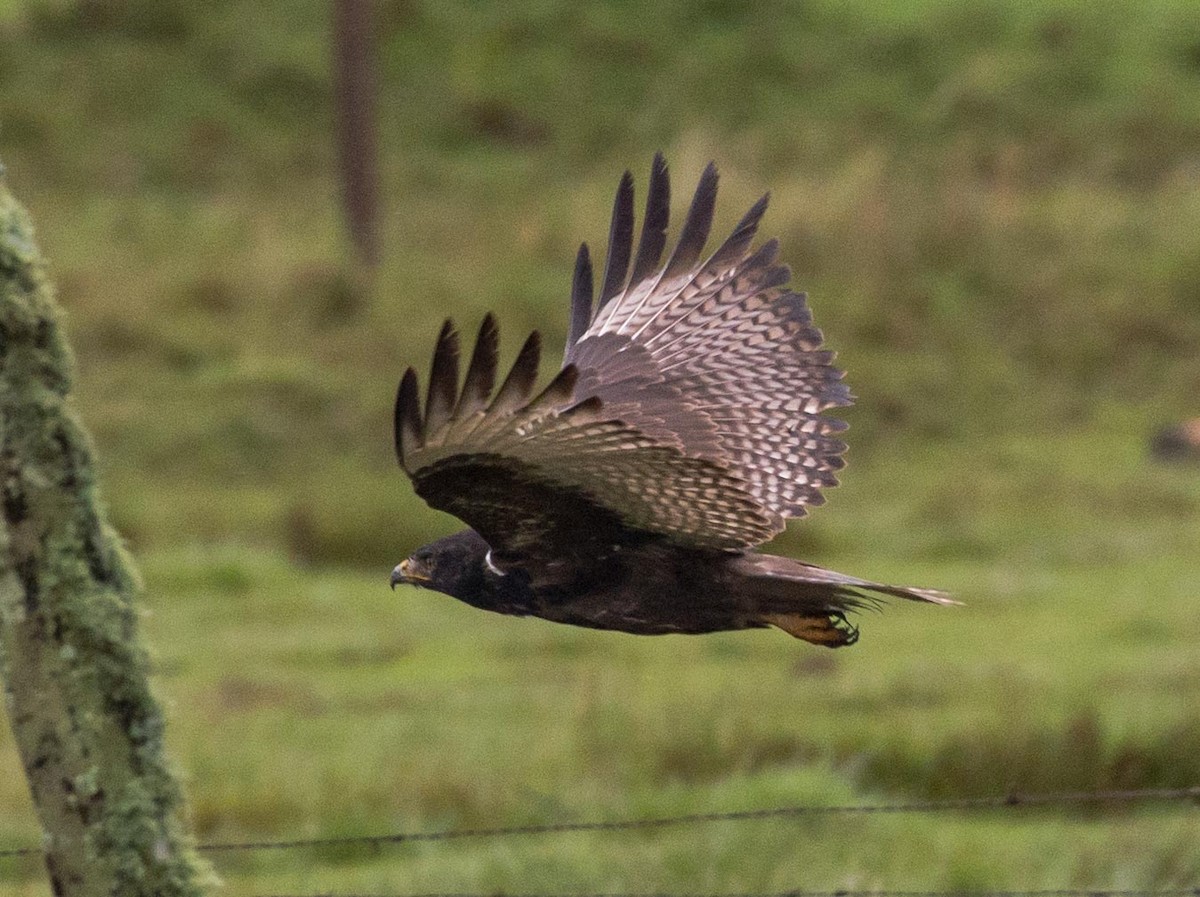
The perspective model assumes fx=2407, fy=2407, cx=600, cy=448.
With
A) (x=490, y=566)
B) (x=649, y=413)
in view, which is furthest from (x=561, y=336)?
(x=490, y=566)

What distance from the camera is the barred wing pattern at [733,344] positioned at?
4.14 m

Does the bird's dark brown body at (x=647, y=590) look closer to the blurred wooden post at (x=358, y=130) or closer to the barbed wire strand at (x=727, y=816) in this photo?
the barbed wire strand at (x=727, y=816)

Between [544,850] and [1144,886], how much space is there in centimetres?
173

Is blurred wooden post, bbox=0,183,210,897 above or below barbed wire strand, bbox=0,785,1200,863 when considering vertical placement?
above

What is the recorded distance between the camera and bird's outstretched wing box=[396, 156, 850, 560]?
334 centimetres

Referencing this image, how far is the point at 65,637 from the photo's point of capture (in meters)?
4.25

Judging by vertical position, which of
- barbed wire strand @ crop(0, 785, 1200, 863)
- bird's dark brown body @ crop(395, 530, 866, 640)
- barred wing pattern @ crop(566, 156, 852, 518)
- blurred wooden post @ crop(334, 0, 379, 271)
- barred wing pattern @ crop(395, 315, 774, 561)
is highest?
blurred wooden post @ crop(334, 0, 379, 271)

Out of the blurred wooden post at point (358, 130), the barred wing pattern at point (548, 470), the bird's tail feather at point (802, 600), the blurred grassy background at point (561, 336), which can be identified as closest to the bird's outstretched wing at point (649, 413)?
the barred wing pattern at point (548, 470)

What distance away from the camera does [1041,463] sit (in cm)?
1458

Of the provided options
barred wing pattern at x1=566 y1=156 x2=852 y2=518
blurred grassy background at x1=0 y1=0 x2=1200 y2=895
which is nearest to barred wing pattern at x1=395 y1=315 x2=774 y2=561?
barred wing pattern at x1=566 y1=156 x2=852 y2=518

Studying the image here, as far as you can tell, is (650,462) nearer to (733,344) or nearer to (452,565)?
(452,565)

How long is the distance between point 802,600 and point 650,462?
297 millimetres

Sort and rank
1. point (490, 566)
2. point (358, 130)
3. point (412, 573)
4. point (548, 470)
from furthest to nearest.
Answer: point (358, 130) < point (412, 573) < point (490, 566) < point (548, 470)

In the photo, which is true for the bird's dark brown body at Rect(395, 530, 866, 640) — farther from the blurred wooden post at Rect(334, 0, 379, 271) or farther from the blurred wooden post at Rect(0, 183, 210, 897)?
the blurred wooden post at Rect(334, 0, 379, 271)
